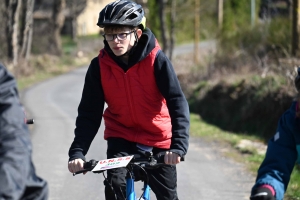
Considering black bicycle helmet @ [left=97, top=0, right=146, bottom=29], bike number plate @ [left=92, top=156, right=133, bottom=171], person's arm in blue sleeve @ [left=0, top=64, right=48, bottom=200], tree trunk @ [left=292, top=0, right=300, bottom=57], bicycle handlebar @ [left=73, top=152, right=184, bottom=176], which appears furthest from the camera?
tree trunk @ [left=292, top=0, right=300, bottom=57]

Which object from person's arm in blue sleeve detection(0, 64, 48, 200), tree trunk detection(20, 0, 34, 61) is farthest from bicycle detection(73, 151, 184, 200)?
tree trunk detection(20, 0, 34, 61)

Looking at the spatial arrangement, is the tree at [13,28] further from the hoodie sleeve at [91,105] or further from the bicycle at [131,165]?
the bicycle at [131,165]

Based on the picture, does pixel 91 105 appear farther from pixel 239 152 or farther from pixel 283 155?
pixel 239 152

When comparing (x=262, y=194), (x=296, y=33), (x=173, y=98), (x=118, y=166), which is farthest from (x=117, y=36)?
(x=296, y=33)

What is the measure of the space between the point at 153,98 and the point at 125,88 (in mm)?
209

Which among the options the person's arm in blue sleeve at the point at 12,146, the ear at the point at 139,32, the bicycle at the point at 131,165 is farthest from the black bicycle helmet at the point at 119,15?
the person's arm in blue sleeve at the point at 12,146

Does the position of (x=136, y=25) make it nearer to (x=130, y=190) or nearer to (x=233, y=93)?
(x=130, y=190)

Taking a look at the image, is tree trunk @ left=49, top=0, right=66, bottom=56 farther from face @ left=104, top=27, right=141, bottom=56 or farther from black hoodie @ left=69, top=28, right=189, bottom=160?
face @ left=104, top=27, right=141, bottom=56

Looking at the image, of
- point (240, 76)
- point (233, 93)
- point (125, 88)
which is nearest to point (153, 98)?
point (125, 88)

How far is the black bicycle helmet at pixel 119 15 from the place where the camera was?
4746 mm

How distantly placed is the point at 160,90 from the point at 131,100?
0.20 metres

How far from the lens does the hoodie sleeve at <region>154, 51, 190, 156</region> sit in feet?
15.7

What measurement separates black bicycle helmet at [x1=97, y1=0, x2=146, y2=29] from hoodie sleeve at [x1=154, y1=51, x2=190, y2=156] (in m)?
0.32

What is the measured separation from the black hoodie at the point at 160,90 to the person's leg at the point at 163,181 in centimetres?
29
